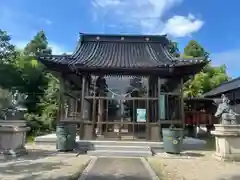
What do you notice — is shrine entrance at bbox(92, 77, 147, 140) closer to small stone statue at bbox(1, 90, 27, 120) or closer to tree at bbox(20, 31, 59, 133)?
small stone statue at bbox(1, 90, 27, 120)

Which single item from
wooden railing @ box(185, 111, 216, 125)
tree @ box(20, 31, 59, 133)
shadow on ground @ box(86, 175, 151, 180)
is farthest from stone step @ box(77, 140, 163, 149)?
wooden railing @ box(185, 111, 216, 125)

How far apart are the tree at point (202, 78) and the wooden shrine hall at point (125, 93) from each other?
9.98 m

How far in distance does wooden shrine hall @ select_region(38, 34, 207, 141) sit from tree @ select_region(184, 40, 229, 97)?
9.98 meters

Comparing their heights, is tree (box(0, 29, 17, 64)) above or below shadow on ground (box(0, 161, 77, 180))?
above

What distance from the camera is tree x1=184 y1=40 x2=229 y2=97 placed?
22938 millimetres

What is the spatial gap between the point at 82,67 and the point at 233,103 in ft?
41.1

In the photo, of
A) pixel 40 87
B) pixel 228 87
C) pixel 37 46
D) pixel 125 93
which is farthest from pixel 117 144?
pixel 37 46

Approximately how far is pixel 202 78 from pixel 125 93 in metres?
16.1

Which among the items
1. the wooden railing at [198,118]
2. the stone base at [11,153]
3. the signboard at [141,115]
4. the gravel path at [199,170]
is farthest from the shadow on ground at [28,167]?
the wooden railing at [198,118]

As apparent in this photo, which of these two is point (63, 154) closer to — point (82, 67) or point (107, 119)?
point (107, 119)

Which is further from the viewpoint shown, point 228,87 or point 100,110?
point 228,87

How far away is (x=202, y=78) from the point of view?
24.8 m

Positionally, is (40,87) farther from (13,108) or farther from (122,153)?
(122,153)

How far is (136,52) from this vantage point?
13.5m
